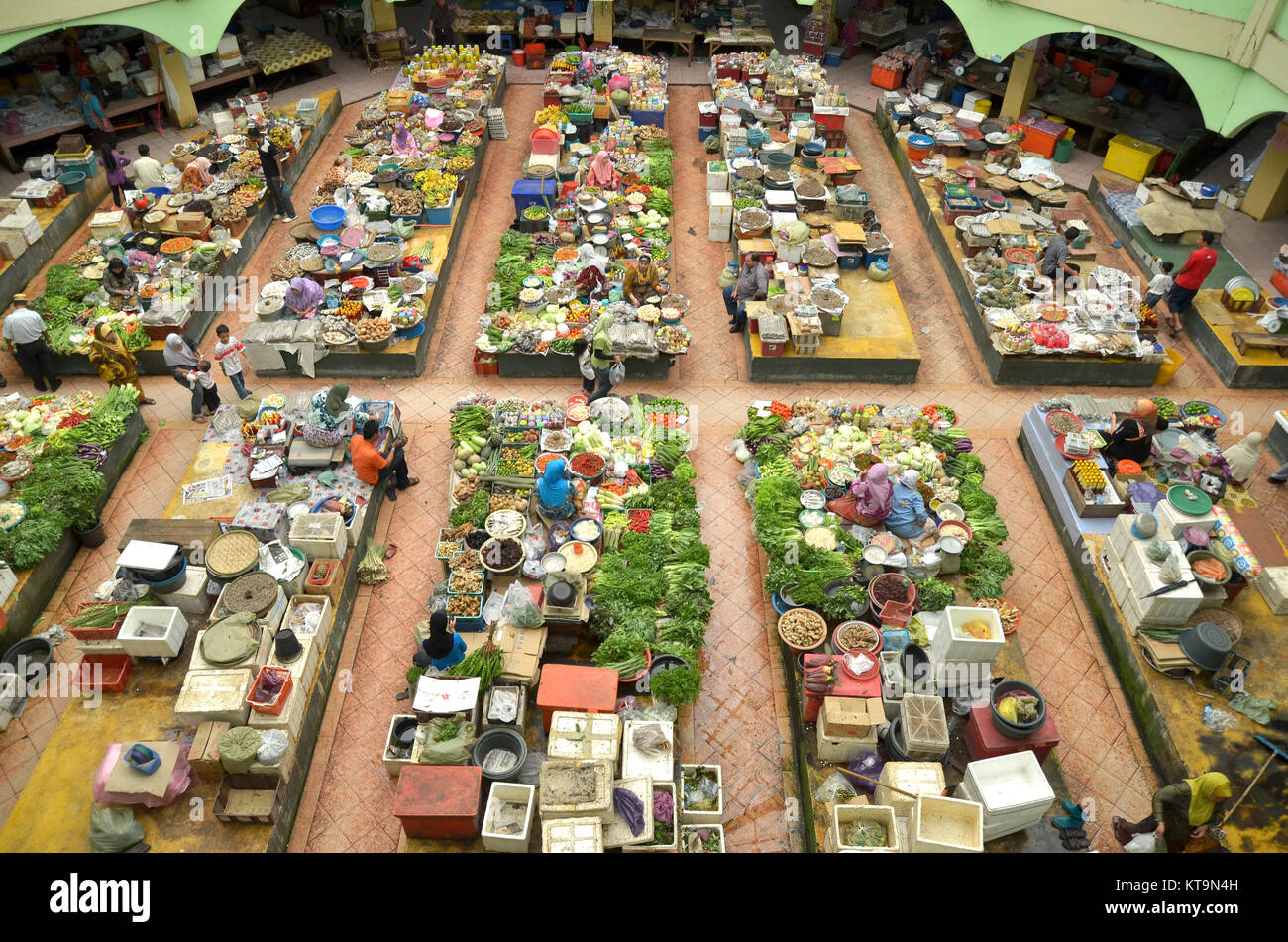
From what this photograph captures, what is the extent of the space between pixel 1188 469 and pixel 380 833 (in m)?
11.8

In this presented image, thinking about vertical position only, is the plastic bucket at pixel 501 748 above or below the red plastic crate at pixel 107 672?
above

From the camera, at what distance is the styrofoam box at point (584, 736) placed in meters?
9.15

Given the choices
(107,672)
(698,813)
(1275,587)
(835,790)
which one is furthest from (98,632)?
(1275,587)

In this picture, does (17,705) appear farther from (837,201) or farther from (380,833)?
(837,201)

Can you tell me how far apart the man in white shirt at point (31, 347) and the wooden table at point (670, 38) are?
17.8m

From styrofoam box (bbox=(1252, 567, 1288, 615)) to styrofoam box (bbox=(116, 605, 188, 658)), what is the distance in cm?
1322

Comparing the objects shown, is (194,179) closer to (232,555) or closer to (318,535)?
(232,555)

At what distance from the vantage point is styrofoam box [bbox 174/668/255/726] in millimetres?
9312

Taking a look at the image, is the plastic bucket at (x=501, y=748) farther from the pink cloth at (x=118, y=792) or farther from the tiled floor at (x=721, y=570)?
the pink cloth at (x=118, y=792)

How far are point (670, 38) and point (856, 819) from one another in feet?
75.8

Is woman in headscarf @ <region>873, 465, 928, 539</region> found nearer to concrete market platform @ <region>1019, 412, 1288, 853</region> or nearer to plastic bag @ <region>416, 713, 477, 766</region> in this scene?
concrete market platform @ <region>1019, 412, 1288, 853</region>

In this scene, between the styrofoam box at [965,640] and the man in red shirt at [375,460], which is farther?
the man in red shirt at [375,460]

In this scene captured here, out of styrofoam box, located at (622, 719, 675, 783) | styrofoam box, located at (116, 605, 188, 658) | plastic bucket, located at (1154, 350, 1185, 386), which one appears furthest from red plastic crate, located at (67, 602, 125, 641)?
plastic bucket, located at (1154, 350, 1185, 386)

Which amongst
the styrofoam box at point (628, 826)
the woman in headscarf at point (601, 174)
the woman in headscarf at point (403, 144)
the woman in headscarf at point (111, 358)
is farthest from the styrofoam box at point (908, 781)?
the woman in headscarf at point (403, 144)
